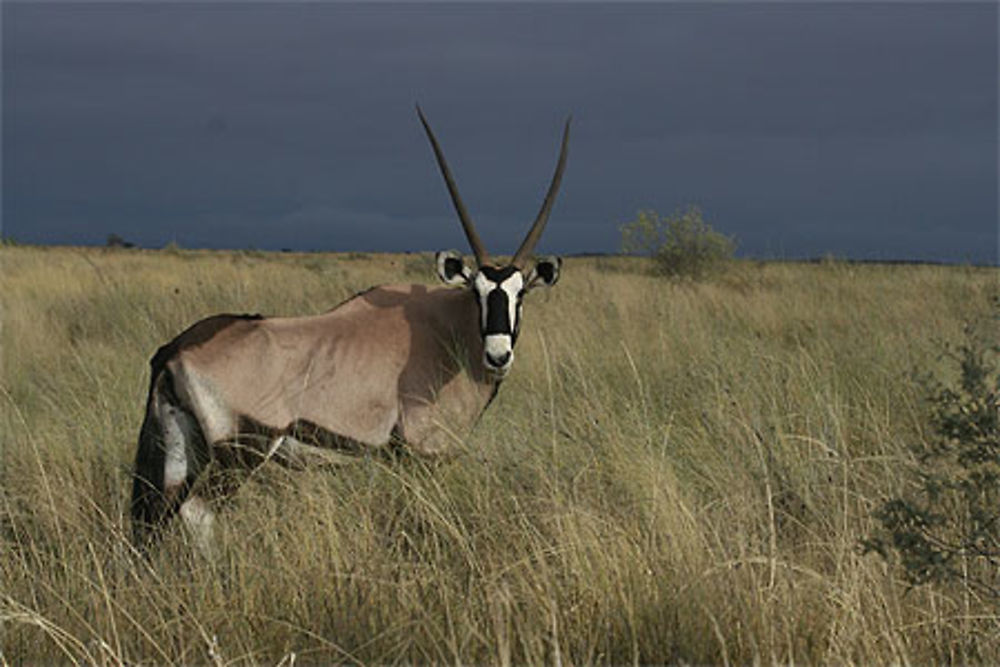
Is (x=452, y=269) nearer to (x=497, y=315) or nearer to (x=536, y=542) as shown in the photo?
(x=497, y=315)

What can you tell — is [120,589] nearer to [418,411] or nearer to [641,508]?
[418,411]

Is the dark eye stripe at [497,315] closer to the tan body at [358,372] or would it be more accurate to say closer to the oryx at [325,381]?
the oryx at [325,381]

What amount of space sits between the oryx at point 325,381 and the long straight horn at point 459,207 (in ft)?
0.73

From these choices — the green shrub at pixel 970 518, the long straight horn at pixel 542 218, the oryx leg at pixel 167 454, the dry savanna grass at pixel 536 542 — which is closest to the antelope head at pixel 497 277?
the long straight horn at pixel 542 218

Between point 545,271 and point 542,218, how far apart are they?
0.33m

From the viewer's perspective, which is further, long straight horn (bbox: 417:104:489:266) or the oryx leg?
long straight horn (bbox: 417:104:489:266)

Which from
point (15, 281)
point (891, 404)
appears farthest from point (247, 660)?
point (15, 281)

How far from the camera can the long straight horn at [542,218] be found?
190 inches

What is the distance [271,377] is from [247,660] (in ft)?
4.56

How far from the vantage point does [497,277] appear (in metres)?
4.43

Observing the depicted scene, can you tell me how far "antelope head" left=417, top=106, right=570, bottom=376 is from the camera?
4.30m

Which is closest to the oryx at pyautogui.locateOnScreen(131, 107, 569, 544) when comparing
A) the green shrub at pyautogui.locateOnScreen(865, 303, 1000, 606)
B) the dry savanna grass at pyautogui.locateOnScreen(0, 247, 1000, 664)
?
the dry savanna grass at pyautogui.locateOnScreen(0, 247, 1000, 664)

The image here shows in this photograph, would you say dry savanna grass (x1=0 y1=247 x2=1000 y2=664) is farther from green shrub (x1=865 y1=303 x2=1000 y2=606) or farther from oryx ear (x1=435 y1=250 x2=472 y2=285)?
oryx ear (x1=435 y1=250 x2=472 y2=285)

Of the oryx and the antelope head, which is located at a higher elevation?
the antelope head
